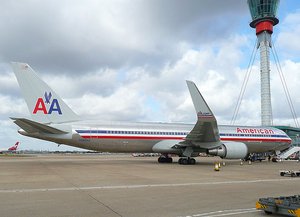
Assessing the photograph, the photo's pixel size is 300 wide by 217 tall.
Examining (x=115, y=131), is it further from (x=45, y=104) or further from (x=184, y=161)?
(x=184, y=161)

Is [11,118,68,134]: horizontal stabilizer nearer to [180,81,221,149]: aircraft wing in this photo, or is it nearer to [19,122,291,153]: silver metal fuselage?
[19,122,291,153]: silver metal fuselage

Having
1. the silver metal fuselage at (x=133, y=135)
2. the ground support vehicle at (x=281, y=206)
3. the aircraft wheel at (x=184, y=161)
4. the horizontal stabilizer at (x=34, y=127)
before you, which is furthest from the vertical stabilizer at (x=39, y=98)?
the ground support vehicle at (x=281, y=206)

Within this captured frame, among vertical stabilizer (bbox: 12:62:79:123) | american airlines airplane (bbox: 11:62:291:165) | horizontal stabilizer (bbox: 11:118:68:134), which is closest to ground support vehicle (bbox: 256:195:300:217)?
american airlines airplane (bbox: 11:62:291:165)

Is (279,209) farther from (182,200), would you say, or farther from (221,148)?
(221,148)

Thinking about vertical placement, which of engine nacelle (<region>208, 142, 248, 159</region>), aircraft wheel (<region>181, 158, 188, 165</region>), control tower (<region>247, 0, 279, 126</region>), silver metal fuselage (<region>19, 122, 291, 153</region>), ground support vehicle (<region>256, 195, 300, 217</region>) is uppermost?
control tower (<region>247, 0, 279, 126</region>)

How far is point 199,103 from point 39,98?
39.6ft

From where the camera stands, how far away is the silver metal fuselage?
2552 cm

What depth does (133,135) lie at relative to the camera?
27828 millimetres

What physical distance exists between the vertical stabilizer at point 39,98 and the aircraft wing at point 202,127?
10.2 metres

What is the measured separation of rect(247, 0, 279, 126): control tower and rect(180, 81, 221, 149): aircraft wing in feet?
176

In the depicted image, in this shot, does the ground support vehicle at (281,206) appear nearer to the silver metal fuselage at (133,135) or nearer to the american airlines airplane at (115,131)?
the american airlines airplane at (115,131)

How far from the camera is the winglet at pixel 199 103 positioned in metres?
23.0

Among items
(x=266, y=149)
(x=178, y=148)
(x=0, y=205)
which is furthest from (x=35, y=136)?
Result: (x=266, y=149)

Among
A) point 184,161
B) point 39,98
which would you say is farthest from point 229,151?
point 39,98
